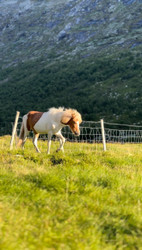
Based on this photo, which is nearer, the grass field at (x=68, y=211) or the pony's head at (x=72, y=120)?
the grass field at (x=68, y=211)

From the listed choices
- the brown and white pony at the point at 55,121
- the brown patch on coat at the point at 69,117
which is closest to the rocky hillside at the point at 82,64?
the brown and white pony at the point at 55,121

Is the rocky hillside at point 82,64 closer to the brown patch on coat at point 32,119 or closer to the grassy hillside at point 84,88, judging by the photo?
the grassy hillside at point 84,88

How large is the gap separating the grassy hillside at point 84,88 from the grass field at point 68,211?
49.0m

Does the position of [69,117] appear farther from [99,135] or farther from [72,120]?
[99,135]

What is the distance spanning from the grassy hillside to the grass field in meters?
49.0

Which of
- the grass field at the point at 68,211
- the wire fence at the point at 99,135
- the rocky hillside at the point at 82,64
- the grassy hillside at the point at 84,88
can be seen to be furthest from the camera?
the rocky hillside at the point at 82,64

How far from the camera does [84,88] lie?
3469 inches

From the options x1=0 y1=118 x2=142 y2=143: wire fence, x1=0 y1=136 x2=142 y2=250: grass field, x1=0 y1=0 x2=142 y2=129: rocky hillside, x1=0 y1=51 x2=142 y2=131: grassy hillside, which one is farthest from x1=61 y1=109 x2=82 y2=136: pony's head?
x1=0 y1=0 x2=142 y2=129: rocky hillside

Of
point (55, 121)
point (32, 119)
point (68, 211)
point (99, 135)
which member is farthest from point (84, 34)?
point (68, 211)

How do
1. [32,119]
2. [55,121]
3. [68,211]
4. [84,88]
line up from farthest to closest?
[84,88] < [32,119] < [55,121] < [68,211]

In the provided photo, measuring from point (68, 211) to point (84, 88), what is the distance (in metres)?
84.6

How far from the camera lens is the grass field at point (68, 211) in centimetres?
401

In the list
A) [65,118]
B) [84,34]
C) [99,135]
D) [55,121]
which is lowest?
[99,135]

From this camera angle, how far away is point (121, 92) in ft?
247
